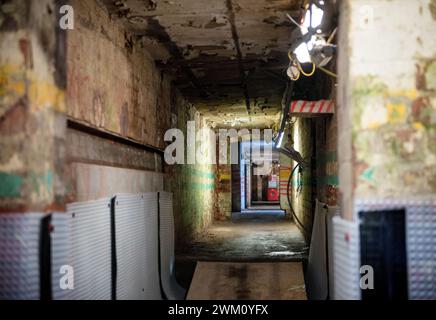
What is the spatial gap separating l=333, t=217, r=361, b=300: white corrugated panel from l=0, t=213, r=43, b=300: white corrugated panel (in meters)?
1.96

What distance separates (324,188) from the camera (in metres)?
4.91

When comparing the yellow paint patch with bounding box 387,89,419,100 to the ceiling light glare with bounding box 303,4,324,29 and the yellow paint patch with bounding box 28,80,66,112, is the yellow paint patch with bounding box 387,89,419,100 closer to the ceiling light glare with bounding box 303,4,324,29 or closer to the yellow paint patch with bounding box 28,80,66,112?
the ceiling light glare with bounding box 303,4,324,29

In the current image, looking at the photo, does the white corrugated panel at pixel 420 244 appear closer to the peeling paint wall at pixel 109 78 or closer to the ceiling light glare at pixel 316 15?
the ceiling light glare at pixel 316 15

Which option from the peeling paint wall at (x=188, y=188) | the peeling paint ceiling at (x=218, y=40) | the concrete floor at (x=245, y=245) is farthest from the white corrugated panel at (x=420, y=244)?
the peeling paint wall at (x=188, y=188)

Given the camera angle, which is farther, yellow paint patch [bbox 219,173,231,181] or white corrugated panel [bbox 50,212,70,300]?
yellow paint patch [bbox 219,173,231,181]

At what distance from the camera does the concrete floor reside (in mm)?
5797

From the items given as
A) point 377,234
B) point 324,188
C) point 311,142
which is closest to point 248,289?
point 324,188

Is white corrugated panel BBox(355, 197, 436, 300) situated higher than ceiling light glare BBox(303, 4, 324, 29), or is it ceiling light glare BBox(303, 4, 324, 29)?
ceiling light glare BBox(303, 4, 324, 29)

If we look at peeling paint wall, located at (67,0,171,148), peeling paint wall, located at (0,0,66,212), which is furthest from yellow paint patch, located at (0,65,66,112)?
peeling paint wall, located at (67,0,171,148)

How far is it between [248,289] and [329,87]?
7.57 ft

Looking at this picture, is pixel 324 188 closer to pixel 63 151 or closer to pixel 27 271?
pixel 63 151

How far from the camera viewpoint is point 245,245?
736cm

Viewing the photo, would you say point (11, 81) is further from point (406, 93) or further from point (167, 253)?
point (167, 253)

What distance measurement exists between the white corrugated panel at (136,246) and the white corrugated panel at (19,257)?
1.16 metres
